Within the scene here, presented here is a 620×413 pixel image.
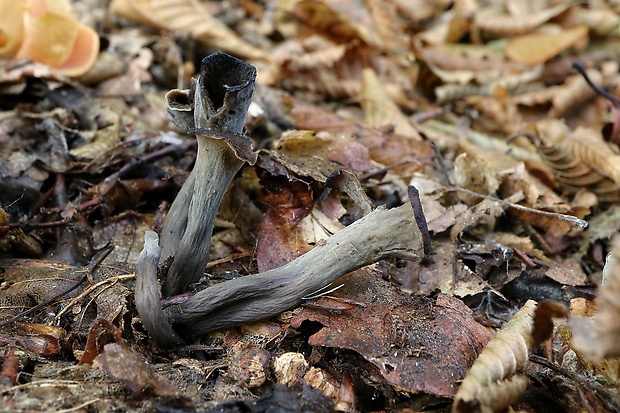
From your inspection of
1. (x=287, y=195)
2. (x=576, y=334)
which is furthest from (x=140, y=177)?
(x=576, y=334)

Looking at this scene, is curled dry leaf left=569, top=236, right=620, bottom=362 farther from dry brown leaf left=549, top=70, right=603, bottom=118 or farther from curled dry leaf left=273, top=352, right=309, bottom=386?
dry brown leaf left=549, top=70, right=603, bottom=118

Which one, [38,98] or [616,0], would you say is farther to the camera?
[616,0]

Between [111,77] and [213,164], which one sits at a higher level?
[213,164]

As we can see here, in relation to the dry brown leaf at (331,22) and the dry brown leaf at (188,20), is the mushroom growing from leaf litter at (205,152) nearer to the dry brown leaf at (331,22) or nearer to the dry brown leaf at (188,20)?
the dry brown leaf at (188,20)

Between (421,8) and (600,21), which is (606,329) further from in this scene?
(421,8)

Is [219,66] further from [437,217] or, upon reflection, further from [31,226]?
[437,217]

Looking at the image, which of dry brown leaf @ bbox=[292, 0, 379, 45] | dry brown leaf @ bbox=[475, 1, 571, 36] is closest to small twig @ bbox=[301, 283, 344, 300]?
dry brown leaf @ bbox=[292, 0, 379, 45]

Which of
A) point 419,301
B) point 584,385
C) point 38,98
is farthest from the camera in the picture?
point 38,98

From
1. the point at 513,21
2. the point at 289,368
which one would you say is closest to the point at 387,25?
the point at 513,21
